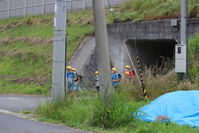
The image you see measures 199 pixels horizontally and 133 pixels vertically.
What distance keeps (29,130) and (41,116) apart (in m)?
2.06

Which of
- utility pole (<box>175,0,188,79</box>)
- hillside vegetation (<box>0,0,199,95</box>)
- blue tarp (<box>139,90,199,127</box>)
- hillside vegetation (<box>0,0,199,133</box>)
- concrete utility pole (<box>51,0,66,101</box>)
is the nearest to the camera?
hillside vegetation (<box>0,0,199,133</box>)

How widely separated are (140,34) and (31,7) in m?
16.7

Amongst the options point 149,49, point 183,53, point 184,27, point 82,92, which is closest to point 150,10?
point 149,49

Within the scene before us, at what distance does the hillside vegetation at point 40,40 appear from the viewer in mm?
20938

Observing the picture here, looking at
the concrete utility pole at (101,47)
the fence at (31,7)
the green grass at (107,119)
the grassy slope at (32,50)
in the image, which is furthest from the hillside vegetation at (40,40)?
the green grass at (107,119)

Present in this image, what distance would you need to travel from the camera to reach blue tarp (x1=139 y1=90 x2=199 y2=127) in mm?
9508

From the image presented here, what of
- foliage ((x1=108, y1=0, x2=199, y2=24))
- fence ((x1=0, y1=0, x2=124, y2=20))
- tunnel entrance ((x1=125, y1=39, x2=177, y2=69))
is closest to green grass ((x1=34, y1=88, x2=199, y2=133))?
foliage ((x1=108, y1=0, x2=199, y2=24))

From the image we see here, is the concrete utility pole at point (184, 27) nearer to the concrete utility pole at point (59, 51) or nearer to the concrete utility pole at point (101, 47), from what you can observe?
the concrete utility pole at point (59, 51)

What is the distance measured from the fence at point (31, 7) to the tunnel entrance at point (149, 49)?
8.03 m

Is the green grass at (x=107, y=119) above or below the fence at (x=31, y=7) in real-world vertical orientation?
below

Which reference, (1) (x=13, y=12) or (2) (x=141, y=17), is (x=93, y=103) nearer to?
(2) (x=141, y=17)

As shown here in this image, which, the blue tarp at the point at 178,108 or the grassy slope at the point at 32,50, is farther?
the grassy slope at the point at 32,50

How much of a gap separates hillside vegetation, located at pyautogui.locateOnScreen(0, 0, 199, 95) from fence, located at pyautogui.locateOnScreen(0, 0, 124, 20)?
798 mm

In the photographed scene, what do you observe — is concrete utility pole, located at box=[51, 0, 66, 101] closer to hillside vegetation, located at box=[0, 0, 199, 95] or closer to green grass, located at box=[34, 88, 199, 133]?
green grass, located at box=[34, 88, 199, 133]
